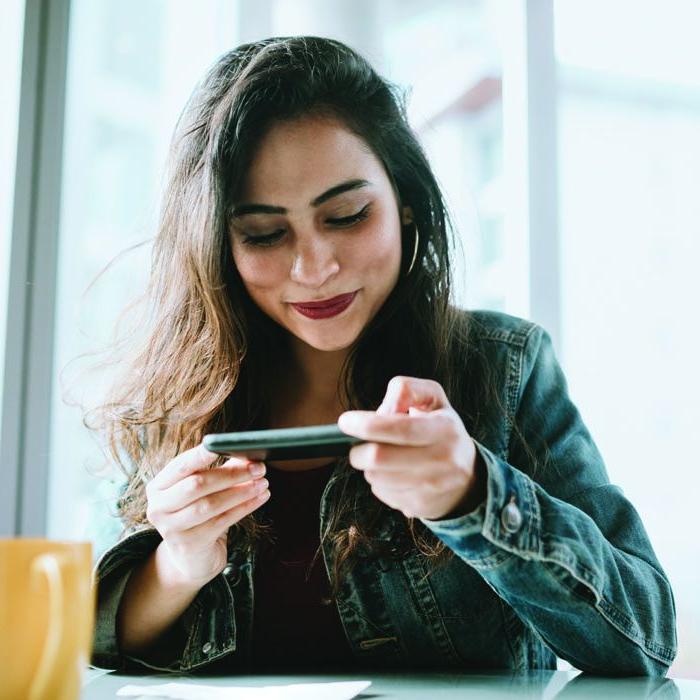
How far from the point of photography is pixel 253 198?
1.11m

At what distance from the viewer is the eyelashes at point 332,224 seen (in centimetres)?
112

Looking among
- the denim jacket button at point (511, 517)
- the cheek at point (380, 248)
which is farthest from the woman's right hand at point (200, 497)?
the cheek at point (380, 248)

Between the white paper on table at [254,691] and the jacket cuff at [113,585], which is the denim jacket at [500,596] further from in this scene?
the white paper on table at [254,691]

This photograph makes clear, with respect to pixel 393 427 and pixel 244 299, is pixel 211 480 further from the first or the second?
pixel 244 299

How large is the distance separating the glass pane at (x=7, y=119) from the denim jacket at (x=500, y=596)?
78 centimetres

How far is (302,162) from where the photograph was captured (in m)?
1.09

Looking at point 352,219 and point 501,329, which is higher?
point 352,219

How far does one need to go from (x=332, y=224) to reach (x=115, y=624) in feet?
2.00

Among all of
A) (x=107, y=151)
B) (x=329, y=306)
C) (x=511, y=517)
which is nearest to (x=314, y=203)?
(x=329, y=306)

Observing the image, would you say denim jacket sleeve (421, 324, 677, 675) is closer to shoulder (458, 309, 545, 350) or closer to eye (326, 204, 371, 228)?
shoulder (458, 309, 545, 350)

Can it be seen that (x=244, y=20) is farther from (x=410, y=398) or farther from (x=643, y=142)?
(x=410, y=398)

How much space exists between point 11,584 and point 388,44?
5.77ft

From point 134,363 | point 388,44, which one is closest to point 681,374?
point 388,44

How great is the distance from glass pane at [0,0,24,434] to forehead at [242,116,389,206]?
77 centimetres
